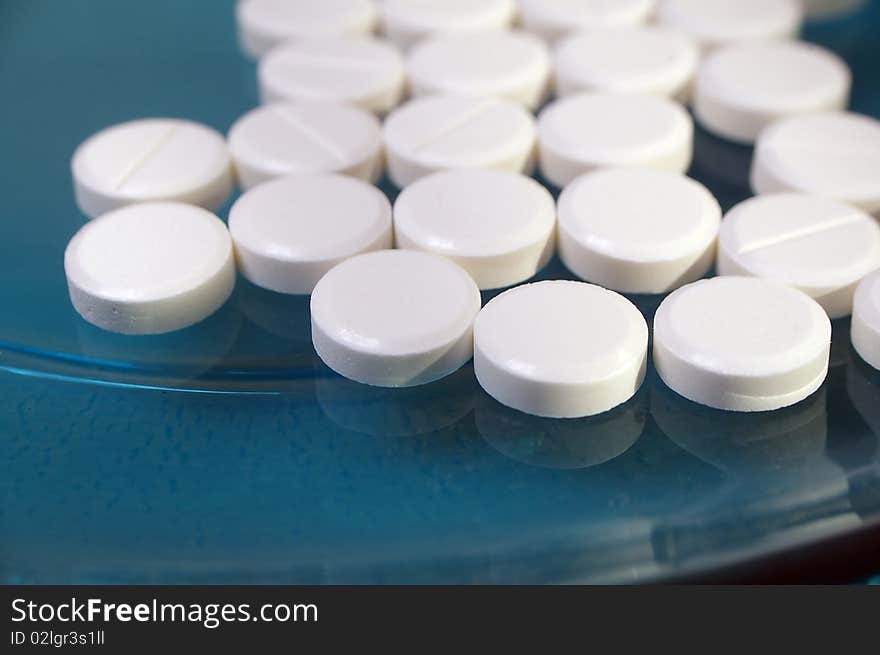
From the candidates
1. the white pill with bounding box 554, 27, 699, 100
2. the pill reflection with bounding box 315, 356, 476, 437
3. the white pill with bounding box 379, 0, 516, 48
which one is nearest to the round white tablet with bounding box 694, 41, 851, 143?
the white pill with bounding box 554, 27, 699, 100

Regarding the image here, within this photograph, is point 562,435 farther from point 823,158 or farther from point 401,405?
point 823,158

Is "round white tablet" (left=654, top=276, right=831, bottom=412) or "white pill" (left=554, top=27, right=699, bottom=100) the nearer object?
"round white tablet" (left=654, top=276, right=831, bottom=412)

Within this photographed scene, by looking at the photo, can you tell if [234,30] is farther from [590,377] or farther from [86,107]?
[590,377]

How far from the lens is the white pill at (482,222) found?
43.6 inches

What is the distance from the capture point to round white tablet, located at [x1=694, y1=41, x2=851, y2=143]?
136 centimetres

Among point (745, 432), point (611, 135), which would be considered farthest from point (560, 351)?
point (611, 135)

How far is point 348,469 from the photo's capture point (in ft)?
3.24

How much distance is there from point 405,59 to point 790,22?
508 millimetres

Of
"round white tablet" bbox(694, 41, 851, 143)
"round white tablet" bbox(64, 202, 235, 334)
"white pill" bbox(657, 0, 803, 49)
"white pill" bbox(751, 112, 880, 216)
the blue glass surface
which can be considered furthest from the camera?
"white pill" bbox(657, 0, 803, 49)

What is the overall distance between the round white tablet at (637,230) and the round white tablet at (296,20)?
49cm

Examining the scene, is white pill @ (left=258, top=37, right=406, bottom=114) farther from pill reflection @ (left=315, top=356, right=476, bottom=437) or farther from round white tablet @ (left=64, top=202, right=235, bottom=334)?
pill reflection @ (left=315, top=356, right=476, bottom=437)

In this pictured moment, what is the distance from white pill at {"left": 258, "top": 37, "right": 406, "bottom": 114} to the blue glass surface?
0.35 meters

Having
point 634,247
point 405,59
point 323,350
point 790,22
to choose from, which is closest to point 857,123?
point 790,22
